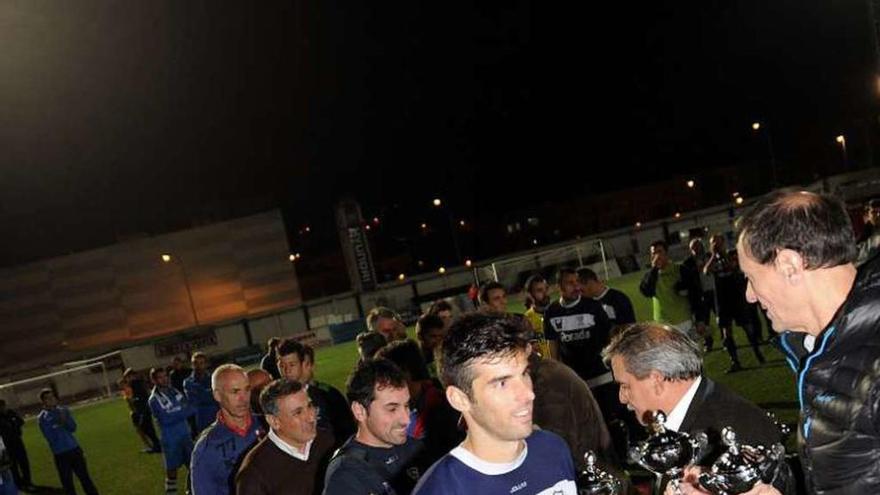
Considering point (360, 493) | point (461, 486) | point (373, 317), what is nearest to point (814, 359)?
point (461, 486)

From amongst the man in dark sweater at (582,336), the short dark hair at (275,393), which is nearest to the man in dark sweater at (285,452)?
the short dark hair at (275,393)

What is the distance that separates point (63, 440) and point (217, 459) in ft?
25.8

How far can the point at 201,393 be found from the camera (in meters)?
12.0

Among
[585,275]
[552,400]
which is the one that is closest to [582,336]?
[585,275]

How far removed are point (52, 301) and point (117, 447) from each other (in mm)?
49236

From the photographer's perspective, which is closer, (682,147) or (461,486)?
(461,486)

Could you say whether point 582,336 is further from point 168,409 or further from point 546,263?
point 546,263

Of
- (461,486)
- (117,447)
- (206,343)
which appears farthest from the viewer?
(206,343)

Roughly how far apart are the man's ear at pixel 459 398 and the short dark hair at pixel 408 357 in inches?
134

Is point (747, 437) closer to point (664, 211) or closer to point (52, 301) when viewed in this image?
point (52, 301)

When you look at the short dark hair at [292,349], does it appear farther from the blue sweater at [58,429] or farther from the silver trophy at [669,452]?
the blue sweater at [58,429]

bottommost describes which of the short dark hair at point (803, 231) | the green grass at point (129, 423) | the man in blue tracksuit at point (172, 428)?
the green grass at point (129, 423)

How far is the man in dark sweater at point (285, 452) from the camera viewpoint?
185 inches

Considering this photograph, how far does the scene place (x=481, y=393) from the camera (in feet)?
8.58
